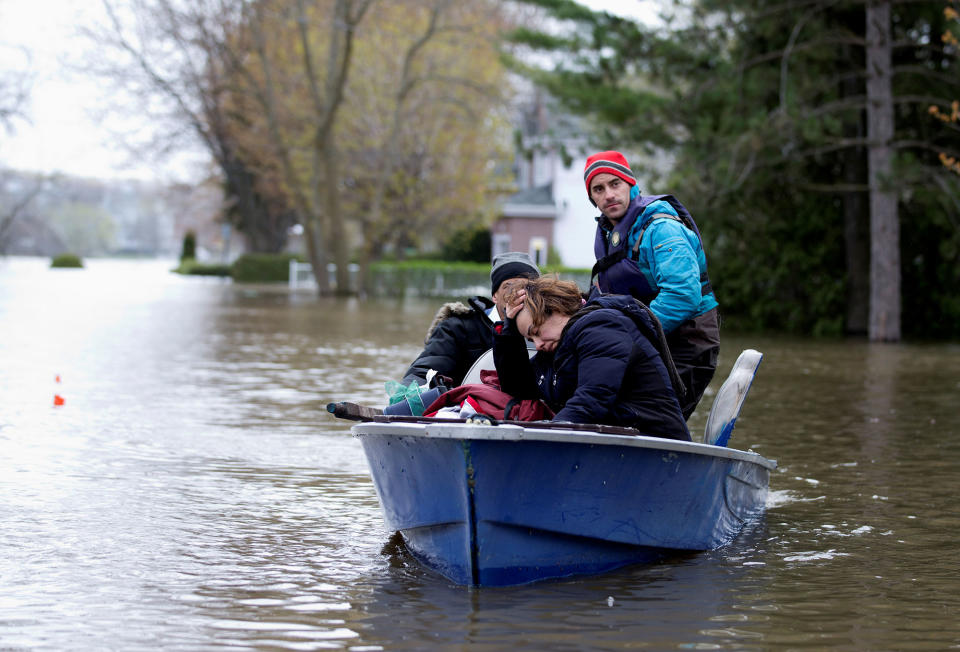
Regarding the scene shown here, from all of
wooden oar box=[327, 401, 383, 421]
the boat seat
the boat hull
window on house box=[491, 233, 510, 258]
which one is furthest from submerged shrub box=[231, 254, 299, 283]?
the boat hull

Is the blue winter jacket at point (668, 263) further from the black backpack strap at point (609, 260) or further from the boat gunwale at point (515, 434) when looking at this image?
the boat gunwale at point (515, 434)

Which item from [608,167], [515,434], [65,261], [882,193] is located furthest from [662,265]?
[65,261]

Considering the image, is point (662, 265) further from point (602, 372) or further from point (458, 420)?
point (458, 420)

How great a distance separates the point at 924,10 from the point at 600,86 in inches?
263

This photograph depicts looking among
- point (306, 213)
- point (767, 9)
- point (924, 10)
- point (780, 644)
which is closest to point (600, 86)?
point (767, 9)

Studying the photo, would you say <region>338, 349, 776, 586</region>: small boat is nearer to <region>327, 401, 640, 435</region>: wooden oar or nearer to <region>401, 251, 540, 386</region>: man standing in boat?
<region>327, 401, 640, 435</region>: wooden oar

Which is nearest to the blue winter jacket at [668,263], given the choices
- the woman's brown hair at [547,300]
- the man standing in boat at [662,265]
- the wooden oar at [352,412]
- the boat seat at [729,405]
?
the man standing in boat at [662,265]

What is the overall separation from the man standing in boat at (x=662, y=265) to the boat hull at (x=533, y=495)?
0.65 m

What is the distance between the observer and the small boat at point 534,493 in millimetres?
5496

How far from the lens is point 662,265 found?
22.2ft

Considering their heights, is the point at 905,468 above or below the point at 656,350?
below

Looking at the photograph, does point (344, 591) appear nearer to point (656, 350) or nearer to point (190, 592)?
point (190, 592)

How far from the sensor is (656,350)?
20.0 ft

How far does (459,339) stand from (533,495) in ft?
7.07
